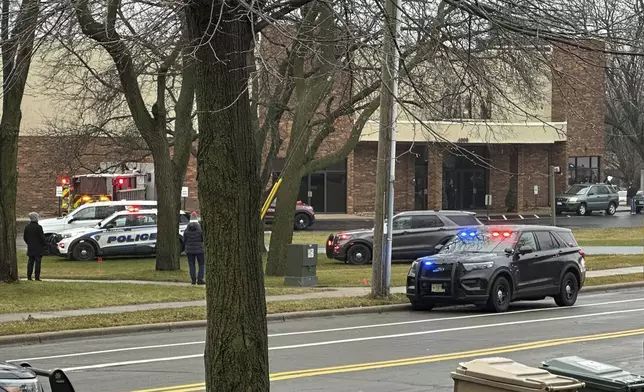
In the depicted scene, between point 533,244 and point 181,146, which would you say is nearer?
point 533,244

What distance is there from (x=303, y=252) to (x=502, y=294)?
6.25 meters

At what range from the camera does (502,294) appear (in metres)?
20.5

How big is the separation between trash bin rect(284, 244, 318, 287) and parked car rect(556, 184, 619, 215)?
128ft

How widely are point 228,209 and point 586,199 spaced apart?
57296 millimetres

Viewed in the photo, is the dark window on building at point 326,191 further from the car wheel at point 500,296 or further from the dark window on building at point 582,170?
the car wheel at point 500,296

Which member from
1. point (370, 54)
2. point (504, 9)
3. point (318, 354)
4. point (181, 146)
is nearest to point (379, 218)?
point (318, 354)

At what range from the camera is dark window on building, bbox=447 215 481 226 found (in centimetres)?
3344

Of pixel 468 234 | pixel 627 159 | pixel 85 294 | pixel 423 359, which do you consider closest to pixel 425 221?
pixel 468 234

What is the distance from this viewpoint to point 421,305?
826 inches

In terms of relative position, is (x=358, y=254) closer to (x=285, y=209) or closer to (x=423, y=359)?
(x=285, y=209)

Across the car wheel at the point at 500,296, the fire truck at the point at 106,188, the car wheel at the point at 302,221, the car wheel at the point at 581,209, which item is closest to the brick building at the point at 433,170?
the car wheel at the point at 581,209

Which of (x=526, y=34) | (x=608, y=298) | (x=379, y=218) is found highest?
(x=526, y=34)

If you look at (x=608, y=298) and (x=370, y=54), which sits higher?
(x=370, y=54)

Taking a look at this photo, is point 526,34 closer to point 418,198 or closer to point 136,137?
point 136,137
